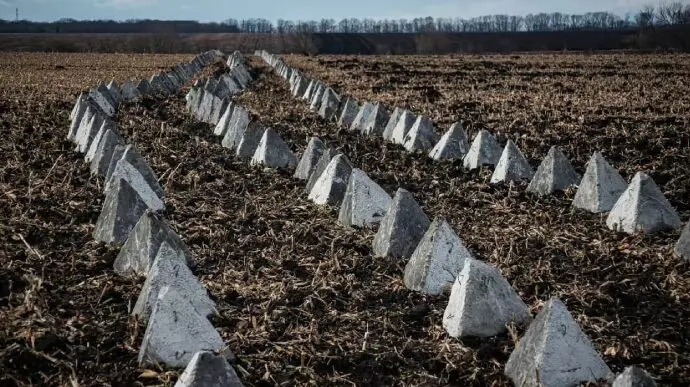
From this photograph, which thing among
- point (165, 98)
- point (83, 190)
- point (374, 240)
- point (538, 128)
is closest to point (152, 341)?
point (374, 240)

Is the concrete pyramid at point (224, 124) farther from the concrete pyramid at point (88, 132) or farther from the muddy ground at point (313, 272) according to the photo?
the concrete pyramid at point (88, 132)

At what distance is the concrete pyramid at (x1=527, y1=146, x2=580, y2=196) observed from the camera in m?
6.45

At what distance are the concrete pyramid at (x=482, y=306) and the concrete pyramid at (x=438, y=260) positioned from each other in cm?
49

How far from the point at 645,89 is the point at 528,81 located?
3.93 m

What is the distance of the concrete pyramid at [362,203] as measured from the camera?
5410 mm

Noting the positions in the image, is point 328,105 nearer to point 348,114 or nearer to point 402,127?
point 348,114

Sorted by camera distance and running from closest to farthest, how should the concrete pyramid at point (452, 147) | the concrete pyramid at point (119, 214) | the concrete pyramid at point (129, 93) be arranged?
the concrete pyramid at point (119, 214), the concrete pyramid at point (452, 147), the concrete pyramid at point (129, 93)

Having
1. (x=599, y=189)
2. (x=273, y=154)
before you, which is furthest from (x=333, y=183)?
(x=599, y=189)

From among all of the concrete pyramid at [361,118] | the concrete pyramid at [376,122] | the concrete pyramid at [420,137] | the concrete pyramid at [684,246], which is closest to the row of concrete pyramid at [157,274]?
the concrete pyramid at [684,246]

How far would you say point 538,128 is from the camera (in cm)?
1056

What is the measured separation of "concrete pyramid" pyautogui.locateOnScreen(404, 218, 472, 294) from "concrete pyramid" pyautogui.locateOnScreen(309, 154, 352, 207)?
2.00 metres

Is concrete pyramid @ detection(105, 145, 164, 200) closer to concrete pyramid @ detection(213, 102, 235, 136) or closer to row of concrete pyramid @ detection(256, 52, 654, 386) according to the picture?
row of concrete pyramid @ detection(256, 52, 654, 386)

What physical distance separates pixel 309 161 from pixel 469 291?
3867 mm

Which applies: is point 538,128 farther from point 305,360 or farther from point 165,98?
point 165,98
